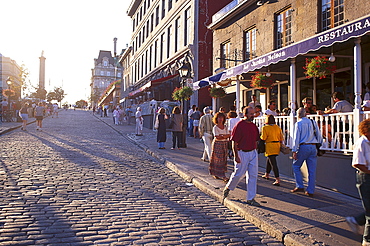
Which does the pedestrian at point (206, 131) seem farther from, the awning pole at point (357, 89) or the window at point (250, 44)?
the window at point (250, 44)

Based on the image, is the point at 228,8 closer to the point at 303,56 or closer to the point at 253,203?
the point at 303,56

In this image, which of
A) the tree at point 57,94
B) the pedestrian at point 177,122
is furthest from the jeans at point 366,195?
the tree at point 57,94

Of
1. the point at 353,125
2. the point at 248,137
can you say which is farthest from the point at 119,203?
the point at 353,125

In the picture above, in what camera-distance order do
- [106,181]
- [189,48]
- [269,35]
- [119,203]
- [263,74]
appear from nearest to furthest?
1. [119,203]
2. [106,181]
3. [263,74]
4. [269,35]
5. [189,48]

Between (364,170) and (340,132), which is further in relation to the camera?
(340,132)

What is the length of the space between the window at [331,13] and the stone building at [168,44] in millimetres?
8134

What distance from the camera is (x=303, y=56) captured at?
10.1m

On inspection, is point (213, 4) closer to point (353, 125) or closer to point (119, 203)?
point (353, 125)

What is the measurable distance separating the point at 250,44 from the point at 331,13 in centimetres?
542

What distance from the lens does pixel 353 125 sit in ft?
22.4

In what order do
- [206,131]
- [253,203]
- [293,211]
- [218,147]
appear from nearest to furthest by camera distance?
[293,211]
[253,203]
[218,147]
[206,131]

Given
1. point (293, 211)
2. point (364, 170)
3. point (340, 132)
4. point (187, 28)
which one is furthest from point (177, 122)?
point (187, 28)

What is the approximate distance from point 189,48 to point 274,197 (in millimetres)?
18398

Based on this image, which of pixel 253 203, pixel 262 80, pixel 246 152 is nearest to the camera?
pixel 253 203
